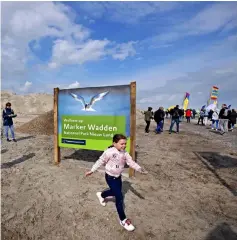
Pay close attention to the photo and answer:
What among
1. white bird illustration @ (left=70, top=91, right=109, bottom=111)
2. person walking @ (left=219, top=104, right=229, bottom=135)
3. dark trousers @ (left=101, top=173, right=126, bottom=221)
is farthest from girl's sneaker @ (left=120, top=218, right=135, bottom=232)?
person walking @ (left=219, top=104, right=229, bottom=135)

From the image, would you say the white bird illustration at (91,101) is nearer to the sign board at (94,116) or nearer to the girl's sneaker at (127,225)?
the sign board at (94,116)

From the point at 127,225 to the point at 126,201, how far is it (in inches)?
39.4

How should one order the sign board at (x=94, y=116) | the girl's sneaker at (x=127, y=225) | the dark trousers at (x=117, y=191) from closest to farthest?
the girl's sneaker at (x=127, y=225) → the dark trousers at (x=117, y=191) → the sign board at (x=94, y=116)

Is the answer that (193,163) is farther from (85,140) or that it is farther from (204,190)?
(85,140)

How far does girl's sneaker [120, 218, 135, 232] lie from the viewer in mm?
3812

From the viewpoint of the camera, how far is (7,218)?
4.21m

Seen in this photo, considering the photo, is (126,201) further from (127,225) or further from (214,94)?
(214,94)

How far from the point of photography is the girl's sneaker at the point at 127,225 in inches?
150

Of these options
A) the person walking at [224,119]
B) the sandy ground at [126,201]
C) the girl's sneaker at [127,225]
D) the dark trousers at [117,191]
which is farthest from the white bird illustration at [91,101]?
the person walking at [224,119]

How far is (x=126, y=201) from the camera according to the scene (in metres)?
4.85

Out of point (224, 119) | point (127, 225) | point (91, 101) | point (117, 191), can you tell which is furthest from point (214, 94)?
point (127, 225)

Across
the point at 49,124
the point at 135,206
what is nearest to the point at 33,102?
the point at 49,124

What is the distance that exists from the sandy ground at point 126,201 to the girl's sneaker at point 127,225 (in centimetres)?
8

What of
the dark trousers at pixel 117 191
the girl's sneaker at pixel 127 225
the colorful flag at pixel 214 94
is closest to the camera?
the girl's sneaker at pixel 127 225
